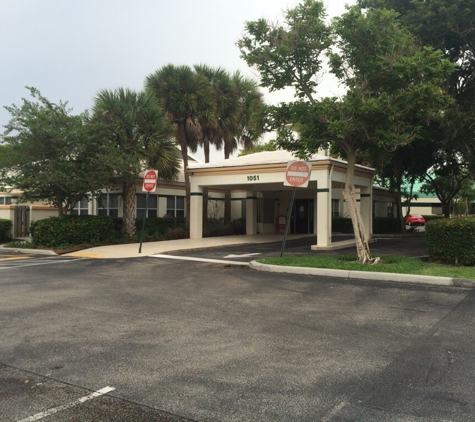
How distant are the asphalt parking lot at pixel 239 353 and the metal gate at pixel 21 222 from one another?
51.1 feet

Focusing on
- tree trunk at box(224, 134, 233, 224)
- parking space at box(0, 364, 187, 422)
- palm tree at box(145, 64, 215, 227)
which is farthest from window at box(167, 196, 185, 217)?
parking space at box(0, 364, 187, 422)

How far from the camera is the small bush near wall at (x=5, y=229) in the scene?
21875mm

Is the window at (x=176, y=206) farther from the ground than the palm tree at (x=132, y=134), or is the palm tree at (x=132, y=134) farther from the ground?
the palm tree at (x=132, y=134)

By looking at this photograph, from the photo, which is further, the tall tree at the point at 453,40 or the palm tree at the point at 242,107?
the palm tree at the point at 242,107

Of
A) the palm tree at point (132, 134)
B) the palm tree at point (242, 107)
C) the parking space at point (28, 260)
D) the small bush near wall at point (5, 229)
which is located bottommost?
the parking space at point (28, 260)

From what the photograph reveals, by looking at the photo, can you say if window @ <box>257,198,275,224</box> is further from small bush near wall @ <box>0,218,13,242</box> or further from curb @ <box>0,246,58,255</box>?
small bush near wall @ <box>0,218,13,242</box>

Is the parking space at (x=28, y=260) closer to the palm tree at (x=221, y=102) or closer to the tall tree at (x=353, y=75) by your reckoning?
the tall tree at (x=353, y=75)

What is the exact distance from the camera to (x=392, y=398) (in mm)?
3775

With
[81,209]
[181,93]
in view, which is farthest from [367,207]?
[81,209]

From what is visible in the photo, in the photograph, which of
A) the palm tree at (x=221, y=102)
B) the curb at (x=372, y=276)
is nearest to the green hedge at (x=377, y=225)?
the palm tree at (x=221, y=102)

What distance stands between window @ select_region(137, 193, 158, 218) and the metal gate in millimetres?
5624

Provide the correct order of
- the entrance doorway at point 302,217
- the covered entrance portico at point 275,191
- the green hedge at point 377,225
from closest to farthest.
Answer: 1. the covered entrance portico at point 275,191
2. the entrance doorway at point 302,217
3. the green hedge at point 377,225

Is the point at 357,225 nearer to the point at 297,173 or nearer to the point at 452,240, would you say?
the point at 297,173

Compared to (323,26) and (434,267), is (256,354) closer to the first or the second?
(434,267)
